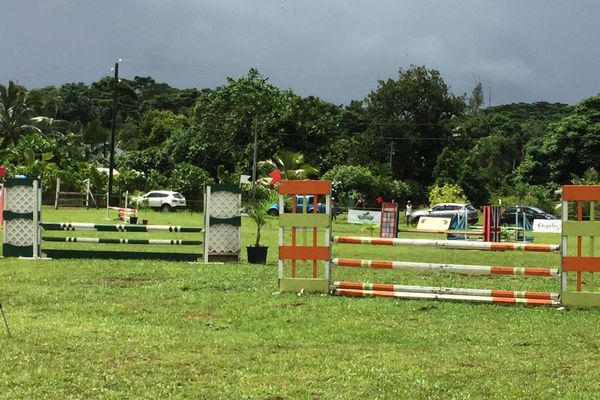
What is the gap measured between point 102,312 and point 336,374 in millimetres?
3846

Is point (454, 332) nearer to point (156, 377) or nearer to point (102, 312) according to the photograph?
point (156, 377)

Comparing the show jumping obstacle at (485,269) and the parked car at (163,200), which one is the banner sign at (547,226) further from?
the show jumping obstacle at (485,269)

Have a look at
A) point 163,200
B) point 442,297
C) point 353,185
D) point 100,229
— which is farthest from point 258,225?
point 353,185

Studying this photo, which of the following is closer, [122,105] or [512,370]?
[512,370]

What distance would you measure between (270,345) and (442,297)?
11.9 feet

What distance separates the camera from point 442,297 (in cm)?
933

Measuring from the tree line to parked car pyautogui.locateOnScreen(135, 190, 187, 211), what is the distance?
14.4ft

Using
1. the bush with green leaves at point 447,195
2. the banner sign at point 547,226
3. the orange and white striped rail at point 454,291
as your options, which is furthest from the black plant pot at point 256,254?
the bush with green leaves at point 447,195

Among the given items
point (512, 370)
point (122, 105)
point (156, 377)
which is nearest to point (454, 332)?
point (512, 370)

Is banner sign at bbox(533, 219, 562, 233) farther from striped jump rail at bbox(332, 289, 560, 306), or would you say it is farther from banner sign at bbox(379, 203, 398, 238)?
striped jump rail at bbox(332, 289, 560, 306)

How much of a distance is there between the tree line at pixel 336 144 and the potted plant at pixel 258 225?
37016 millimetres

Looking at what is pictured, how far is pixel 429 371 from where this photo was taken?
5.49 meters

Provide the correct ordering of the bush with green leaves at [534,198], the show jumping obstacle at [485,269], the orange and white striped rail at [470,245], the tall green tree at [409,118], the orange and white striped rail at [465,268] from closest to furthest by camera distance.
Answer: the show jumping obstacle at [485,269] → the orange and white striped rail at [465,268] → the orange and white striped rail at [470,245] → the bush with green leaves at [534,198] → the tall green tree at [409,118]

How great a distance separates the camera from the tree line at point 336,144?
56844 mm
